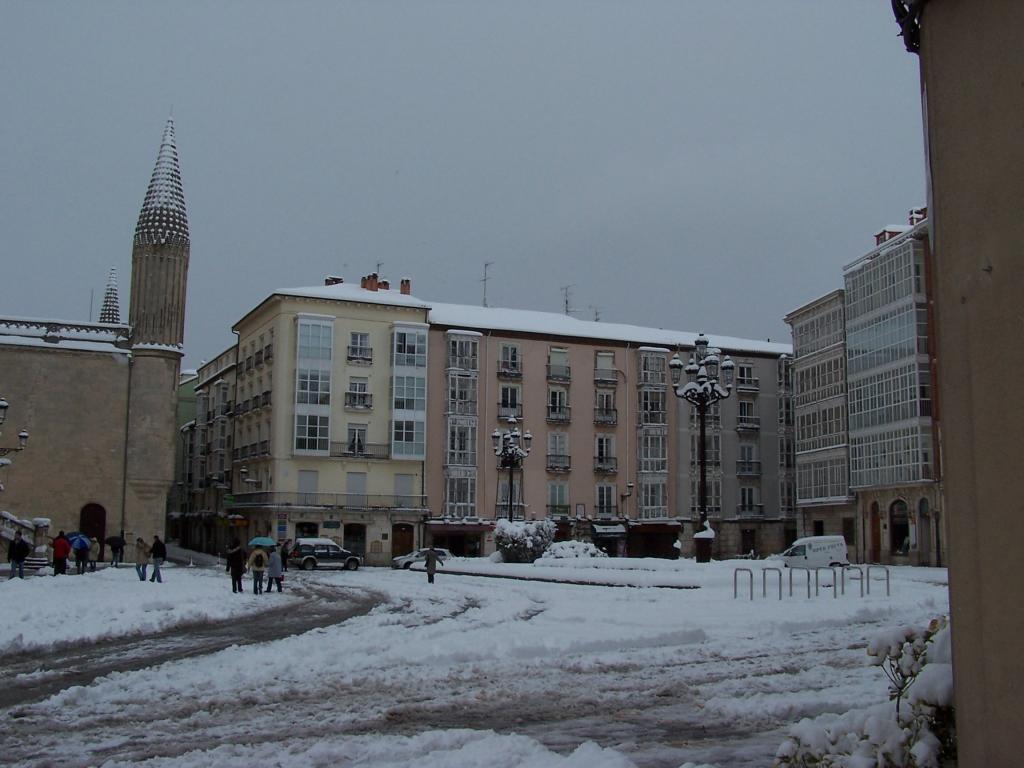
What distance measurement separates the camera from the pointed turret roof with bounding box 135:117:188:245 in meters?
50.7

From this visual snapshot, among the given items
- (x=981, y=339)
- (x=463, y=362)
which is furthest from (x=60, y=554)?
(x=463, y=362)

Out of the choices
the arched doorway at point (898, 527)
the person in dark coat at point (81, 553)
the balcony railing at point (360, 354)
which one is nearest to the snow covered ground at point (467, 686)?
the person in dark coat at point (81, 553)

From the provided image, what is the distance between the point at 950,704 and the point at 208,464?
239ft

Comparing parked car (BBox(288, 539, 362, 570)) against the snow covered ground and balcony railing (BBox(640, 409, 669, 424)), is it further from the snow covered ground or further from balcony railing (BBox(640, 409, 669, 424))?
balcony railing (BBox(640, 409, 669, 424))

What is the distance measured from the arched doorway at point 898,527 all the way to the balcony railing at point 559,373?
20.5m

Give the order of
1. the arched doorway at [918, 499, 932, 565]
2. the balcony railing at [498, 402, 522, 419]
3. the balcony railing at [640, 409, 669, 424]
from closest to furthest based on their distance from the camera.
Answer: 1. the arched doorway at [918, 499, 932, 565]
2. the balcony railing at [498, 402, 522, 419]
3. the balcony railing at [640, 409, 669, 424]

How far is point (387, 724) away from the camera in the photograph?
905 centimetres

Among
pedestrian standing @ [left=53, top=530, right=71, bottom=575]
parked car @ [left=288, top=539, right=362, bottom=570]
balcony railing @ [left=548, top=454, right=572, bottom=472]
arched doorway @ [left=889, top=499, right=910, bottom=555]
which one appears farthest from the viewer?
balcony railing @ [left=548, top=454, right=572, bottom=472]

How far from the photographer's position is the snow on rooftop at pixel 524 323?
198ft

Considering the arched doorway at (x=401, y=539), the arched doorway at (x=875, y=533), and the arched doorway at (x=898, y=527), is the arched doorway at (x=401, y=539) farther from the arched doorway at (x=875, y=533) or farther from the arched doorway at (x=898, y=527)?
the arched doorway at (x=898, y=527)

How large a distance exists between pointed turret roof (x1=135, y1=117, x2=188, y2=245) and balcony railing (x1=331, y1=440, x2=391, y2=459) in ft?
46.3

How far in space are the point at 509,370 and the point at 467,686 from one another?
51.3m

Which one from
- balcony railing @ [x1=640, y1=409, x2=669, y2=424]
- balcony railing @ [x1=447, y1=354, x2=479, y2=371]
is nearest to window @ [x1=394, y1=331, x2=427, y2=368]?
balcony railing @ [x1=447, y1=354, x2=479, y2=371]

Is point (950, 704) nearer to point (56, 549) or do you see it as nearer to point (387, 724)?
point (387, 724)
